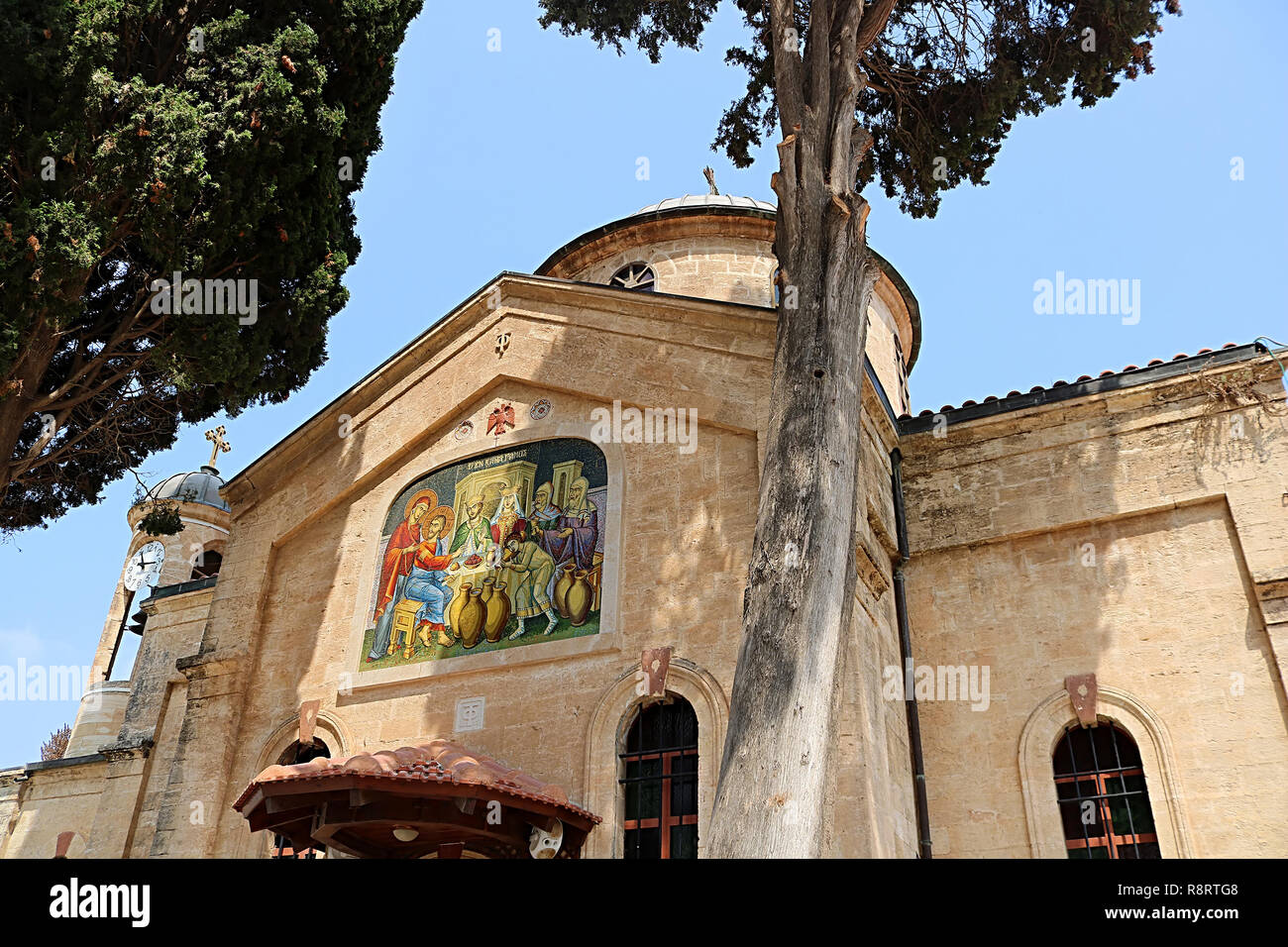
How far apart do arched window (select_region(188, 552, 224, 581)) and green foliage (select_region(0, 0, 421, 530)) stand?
9055 millimetres

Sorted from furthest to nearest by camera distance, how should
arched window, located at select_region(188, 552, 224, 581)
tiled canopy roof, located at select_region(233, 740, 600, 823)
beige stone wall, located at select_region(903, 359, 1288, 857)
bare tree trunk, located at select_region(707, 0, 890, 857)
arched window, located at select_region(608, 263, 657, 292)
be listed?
arched window, located at select_region(188, 552, 224, 581) < arched window, located at select_region(608, 263, 657, 292) < beige stone wall, located at select_region(903, 359, 1288, 857) < tiled canopy roof, located at select_region(233, 740, 600, 823) < bare tree trunk, located at select_region(707, 0, 890, 857)

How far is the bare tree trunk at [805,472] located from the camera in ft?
20.4

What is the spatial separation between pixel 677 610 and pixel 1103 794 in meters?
4.43

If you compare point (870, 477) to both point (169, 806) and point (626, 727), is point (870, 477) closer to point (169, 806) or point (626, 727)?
point (626, 727)

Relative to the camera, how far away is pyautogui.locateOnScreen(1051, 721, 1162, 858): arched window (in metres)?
9.62

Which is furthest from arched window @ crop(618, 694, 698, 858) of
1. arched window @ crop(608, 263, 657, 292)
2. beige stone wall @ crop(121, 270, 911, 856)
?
arched window @ crop(608, 263, 657, 292)

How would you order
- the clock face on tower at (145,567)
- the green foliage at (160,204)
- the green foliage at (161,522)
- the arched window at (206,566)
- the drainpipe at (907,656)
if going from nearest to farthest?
the green foliage at (160,204), the drainpipe at (907,656), the green foliage at (161,522), the arched window at (206,566), the clock face on tower at (145,567)

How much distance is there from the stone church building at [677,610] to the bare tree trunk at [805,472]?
1.96 meters
